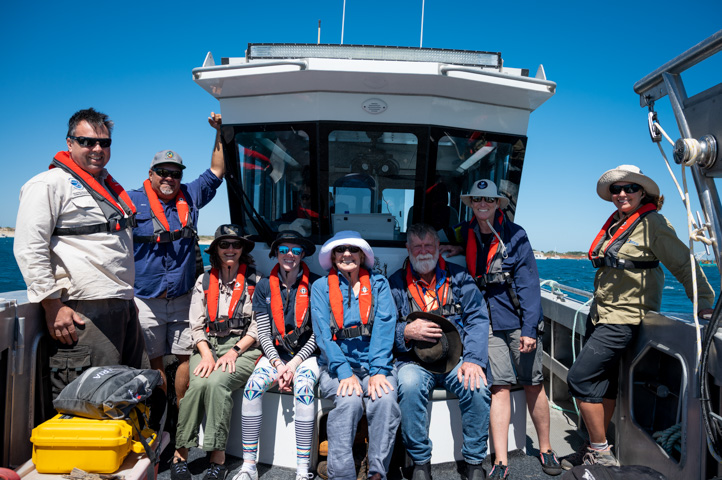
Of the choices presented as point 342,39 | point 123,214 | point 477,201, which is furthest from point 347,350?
point 342,39

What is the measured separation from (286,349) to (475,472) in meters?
1.53

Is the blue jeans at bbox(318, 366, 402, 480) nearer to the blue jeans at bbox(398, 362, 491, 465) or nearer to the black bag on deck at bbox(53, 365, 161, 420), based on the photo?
the blue jeans at bbox(398, 362, 491, 465)

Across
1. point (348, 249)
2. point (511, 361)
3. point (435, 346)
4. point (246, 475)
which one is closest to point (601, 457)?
point (511, 361)

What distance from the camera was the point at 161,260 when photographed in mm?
3830

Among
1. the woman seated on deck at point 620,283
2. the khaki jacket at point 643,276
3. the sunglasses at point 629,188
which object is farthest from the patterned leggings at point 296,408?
the sunglasses at point 629,188

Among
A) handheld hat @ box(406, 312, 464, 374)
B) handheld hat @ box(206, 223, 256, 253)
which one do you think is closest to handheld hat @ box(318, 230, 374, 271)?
handheld hat @ box(406, 312, 464, 374)

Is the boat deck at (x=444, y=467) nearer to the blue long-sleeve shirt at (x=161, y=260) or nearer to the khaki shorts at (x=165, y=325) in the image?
the khaki shorts at (x=165, y=325)

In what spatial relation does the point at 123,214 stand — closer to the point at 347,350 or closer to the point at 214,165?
the point at 214,165

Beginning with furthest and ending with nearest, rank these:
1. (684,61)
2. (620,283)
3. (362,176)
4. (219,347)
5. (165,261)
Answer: (362,176) < (165,261) < (219,347) < (620,283) < (684,61)

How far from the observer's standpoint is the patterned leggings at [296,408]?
10.4ft

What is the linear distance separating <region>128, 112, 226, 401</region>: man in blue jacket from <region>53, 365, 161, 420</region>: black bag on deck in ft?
3.55

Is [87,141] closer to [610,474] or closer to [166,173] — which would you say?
[166,173]

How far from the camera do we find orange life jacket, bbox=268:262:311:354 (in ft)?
11.8

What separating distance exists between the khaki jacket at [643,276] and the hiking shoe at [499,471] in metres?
1.16
